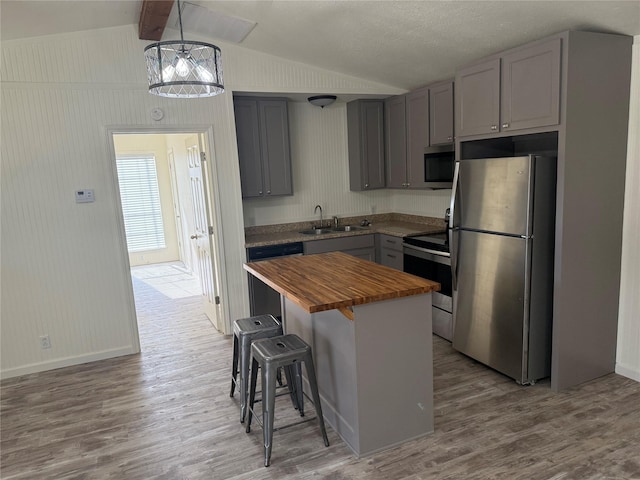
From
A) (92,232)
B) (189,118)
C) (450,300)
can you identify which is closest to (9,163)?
(92,232)

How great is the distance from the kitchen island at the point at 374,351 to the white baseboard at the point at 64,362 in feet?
7.20

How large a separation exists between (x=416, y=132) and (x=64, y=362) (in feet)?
13.3

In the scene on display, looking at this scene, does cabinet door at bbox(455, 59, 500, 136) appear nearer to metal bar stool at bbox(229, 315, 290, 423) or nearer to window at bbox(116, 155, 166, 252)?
metal bar stool at bbox(229, 315, 290, 423)

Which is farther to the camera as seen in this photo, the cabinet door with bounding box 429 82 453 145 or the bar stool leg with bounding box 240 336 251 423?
the cabinet door with bounding box 429 82 453 145

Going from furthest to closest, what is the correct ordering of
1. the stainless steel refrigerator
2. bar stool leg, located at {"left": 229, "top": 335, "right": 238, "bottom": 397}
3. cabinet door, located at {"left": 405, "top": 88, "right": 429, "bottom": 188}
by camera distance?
cabinet door, located at {"left": 405, "top": 88, "right": 429, "bottom": 188} < bar stool leg, located at {"left": 229, "top": 335, "right": 238, "bottom": 397} < the stainless steel refrigerator

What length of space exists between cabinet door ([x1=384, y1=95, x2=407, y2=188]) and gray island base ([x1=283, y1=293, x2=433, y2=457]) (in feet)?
8.57

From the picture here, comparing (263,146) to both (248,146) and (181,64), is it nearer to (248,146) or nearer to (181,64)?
(248,146)

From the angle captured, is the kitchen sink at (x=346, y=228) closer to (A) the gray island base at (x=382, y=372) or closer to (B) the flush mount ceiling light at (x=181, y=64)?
(A) the gray island base at (x=382, y=372)

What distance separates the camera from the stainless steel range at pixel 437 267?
3.80m

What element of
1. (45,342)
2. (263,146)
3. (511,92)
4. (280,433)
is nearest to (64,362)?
(45,342)

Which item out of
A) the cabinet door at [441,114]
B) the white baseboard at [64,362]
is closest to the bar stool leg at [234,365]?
the white baseboard at [64,362]

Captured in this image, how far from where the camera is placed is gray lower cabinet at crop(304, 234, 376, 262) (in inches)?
178

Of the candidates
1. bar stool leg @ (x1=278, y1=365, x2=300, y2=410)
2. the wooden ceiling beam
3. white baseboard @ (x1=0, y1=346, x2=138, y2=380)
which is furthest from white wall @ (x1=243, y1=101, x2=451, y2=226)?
bar stool leg @ (x1=278, y1=365, x2=300, y2=410)

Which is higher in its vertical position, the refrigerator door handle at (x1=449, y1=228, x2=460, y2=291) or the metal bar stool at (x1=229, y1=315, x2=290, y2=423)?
the refrigerator door handle at (x1=449, y1=228, x2=460, y2=291)
